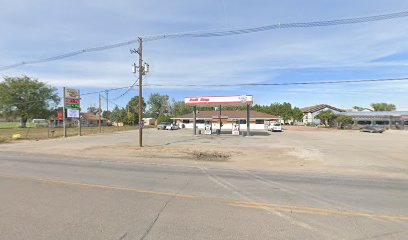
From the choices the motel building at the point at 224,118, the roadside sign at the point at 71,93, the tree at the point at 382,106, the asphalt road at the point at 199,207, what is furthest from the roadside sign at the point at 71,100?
the tree at the point at 382,106

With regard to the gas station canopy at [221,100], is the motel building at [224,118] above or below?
below

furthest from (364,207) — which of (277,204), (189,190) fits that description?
(189,190)

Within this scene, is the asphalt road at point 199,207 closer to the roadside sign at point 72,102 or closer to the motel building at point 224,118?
the motel building at point 224,118

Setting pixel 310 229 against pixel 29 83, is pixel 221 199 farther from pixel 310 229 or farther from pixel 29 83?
pixel 29 83

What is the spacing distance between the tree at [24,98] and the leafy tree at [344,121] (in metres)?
78.4

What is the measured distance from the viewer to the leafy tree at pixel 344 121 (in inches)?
2783

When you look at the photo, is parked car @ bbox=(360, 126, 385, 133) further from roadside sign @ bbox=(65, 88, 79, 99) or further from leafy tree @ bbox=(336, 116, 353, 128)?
roadside sign @ bbox=(65, 88, 79, 99)

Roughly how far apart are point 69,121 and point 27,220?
107 meters

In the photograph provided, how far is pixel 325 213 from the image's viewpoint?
20.4 feet

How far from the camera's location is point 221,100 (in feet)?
126

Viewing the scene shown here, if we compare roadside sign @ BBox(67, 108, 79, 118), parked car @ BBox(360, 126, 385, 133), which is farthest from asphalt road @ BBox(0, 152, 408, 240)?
parked car @ BBox(360, 126, 385, 133)

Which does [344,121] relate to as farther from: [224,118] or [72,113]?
[72,113]

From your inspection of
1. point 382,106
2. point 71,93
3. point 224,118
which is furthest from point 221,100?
point 382,106

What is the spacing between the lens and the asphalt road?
16.7ft
